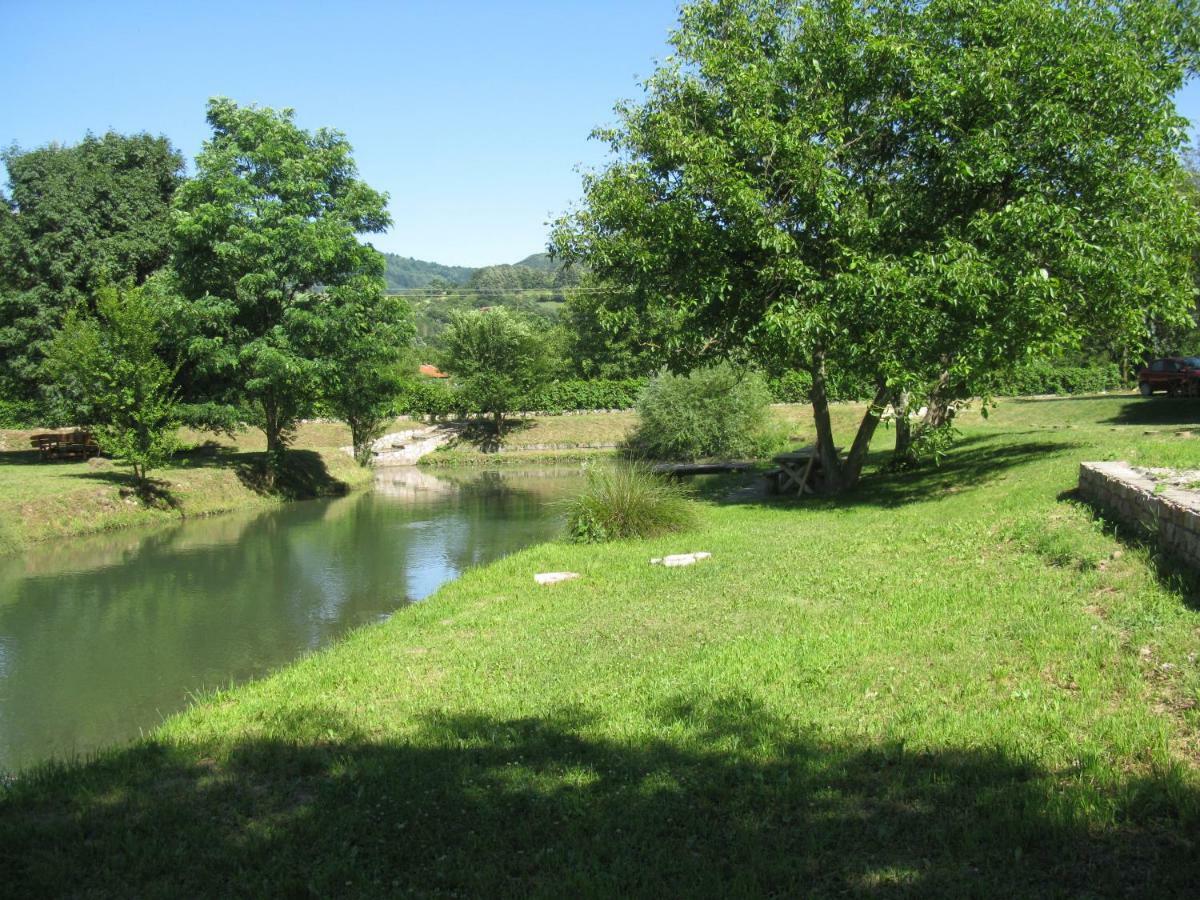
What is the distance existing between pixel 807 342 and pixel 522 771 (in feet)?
34.2

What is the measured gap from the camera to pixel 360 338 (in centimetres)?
2619

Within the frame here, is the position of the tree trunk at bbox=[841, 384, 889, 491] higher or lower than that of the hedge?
lower

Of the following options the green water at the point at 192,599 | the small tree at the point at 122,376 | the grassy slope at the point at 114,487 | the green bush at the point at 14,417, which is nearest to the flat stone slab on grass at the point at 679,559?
the green water at the point at 192,599

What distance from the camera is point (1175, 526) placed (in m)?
6.88

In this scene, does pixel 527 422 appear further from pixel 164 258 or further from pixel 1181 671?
pixel 1181 671

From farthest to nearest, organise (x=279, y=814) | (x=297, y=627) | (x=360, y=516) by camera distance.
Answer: (x=360, y=516), (x=297, y=627), (x=279, y=814)

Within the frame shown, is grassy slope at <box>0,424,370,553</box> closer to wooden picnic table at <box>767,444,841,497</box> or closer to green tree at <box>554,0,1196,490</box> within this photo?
green tree at <box>554,0,1196,490</box>

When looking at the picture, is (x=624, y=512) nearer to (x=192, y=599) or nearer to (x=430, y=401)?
(x=192, y=599)

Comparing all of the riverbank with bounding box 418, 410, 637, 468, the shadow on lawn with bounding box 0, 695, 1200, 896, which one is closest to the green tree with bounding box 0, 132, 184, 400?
the riverbank with bounding box 418, 410, 637, 468

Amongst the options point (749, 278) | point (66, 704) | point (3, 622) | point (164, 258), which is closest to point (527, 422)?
point (164, 258)

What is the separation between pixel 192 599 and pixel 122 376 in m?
8.40

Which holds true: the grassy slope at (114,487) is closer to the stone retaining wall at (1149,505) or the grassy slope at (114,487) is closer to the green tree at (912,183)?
the green tree at (912,183)

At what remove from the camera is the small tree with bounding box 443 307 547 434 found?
141 ft

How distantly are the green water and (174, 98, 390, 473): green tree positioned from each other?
442 centimetres
